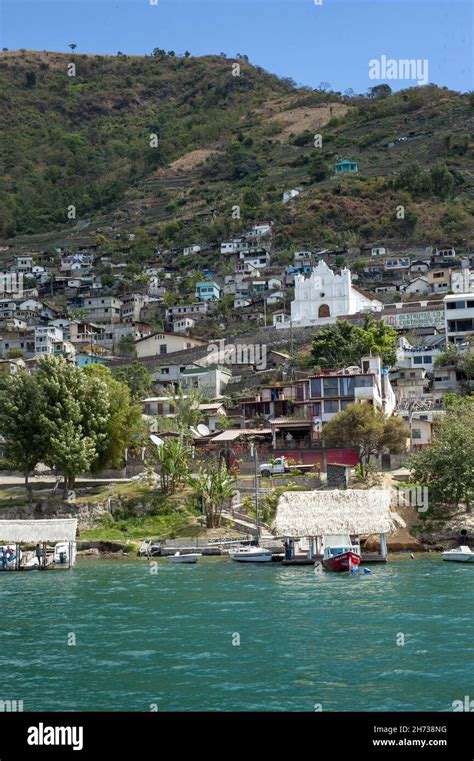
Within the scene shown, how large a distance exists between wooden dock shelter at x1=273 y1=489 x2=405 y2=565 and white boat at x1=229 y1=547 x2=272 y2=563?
916mm

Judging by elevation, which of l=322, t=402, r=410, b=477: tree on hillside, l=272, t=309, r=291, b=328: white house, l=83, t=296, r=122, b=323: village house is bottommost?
l=322, t=402, r=410, b=477: tree on hillside

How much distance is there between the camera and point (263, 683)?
74.1 ft

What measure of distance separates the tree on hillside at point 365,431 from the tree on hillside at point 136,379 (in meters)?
26.7

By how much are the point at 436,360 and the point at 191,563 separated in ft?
126

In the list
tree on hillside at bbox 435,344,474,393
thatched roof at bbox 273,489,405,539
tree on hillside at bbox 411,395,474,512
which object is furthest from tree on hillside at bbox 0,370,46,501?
Result: tree on hillside at bbox 435,344,474,393

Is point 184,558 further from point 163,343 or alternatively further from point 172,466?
point 163,343

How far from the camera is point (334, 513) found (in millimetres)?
46688

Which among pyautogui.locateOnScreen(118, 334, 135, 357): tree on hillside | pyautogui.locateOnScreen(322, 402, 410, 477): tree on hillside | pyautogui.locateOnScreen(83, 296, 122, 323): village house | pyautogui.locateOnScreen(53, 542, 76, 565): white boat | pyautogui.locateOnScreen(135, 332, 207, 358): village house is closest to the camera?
pyautogui.locateOnScreen(53, 542, 76, 565): white boat

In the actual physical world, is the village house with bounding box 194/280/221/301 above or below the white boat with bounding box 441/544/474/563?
above

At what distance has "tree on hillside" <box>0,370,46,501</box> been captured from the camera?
55688mm

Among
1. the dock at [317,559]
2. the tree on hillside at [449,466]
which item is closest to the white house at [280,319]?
the tree on hillside at [449,466]

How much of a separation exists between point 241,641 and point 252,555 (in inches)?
722

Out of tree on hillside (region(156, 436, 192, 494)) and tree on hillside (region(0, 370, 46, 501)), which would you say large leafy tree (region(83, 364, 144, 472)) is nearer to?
tree on hillside (region(156, 436, 192, 494))
